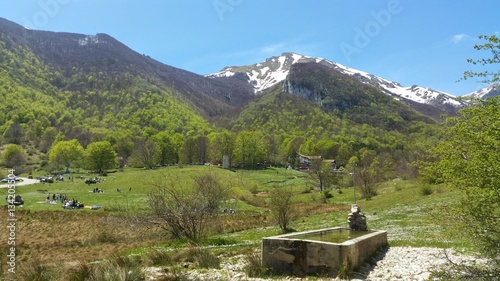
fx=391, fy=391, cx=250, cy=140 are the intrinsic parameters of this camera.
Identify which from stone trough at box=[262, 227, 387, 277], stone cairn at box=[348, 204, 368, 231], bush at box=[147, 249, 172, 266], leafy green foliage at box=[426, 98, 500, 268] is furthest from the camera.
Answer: stone cairn at box=[348, 204, 368, 231]

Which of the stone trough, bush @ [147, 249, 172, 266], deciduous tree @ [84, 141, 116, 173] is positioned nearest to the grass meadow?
bush @ [147, 249, 172, 266]

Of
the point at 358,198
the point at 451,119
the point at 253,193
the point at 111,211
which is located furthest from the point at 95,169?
the point at 451,119

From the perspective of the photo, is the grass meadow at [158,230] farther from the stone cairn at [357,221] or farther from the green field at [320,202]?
the stone cairn at [357,221]

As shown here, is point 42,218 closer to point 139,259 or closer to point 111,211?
point 111,211

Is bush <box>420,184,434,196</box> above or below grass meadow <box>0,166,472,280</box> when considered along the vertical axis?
above

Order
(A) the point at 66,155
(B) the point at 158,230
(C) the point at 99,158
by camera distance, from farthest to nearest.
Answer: (A) the point at 66,155 → (C) the point at 99,158 → (B) the point at 158,230

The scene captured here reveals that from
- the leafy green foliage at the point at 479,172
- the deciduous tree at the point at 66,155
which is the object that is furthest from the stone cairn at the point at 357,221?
the deciduous tree at the point at 66,155

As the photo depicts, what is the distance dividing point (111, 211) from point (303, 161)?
11017 centimetres

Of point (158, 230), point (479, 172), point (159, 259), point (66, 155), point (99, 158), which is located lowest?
point (158, 230)

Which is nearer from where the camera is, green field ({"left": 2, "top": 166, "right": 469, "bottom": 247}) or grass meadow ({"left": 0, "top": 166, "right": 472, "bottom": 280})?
grass meadow ({"left": 0, "top": 166, "right": 472, "bottom": 280})

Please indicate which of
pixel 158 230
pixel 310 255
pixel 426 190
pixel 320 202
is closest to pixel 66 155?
pixel 320 202

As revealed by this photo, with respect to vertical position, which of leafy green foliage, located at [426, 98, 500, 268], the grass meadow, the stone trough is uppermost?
leafy green foliage, located at [426, 98, 500, 268]

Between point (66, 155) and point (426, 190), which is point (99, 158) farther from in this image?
point (426, 190)

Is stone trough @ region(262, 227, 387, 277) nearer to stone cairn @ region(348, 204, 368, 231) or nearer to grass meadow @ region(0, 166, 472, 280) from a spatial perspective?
grass meadow @ region(0, 166, 472, 280)
